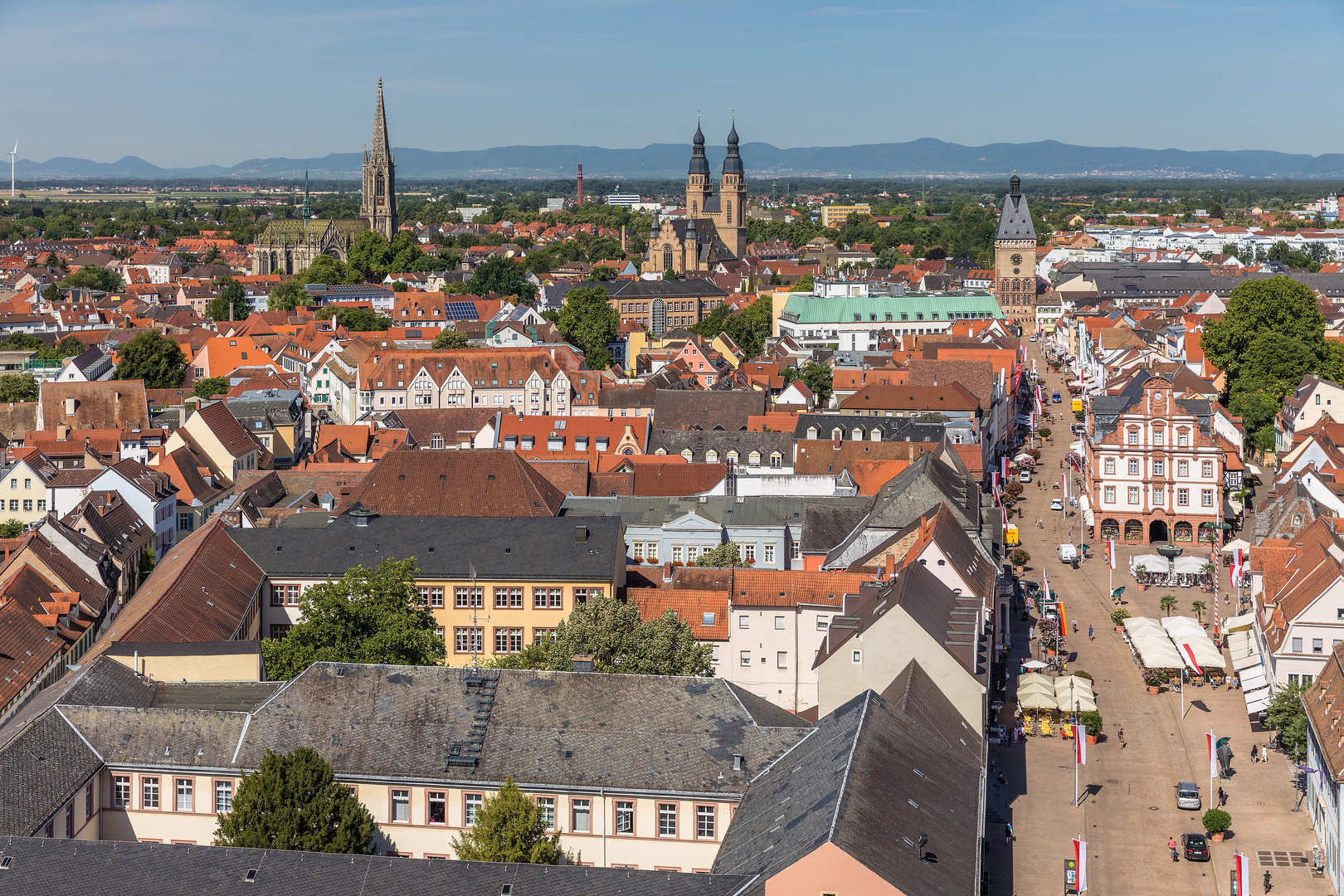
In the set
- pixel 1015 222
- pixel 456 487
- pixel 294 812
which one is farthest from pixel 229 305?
pixel 294 812

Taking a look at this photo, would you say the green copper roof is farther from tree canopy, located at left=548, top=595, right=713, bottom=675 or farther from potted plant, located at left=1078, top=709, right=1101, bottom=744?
tree canopy, located at left=548, top=595, right=713, bottom=675

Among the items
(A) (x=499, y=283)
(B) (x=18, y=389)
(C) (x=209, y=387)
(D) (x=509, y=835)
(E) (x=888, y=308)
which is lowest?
(D) (x=509, y=835)

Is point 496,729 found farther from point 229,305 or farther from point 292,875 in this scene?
point 229,305

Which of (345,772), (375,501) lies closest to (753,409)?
(375,501)

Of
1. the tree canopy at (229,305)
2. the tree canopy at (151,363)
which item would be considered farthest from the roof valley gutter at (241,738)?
the tree canopy at (229,305)

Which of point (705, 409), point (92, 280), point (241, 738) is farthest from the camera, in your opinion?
point (92, 280)

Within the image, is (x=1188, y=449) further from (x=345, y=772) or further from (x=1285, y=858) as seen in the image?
(x=345, y=772)

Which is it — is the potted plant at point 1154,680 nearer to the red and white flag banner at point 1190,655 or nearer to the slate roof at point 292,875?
the red and white flag banner at point 1190,655
